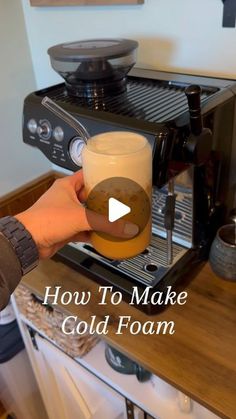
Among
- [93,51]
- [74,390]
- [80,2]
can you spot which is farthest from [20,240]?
[80,2]

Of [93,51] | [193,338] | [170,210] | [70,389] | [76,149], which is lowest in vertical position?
[70,389]

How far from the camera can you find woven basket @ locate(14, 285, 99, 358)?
0.81 m

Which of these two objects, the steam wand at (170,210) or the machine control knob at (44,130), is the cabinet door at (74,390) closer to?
the steam wand at (170,210)

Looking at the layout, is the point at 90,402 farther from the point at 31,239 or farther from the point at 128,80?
the point at 128,80

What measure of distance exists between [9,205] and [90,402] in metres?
0.64

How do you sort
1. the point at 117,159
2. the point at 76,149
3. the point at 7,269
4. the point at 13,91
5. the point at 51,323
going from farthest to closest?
the point at 13,91, the point at 51,323, the point at 76,149, the point at 7,269, the point at 117,159

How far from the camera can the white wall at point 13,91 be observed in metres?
1.11

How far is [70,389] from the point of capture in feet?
3.01

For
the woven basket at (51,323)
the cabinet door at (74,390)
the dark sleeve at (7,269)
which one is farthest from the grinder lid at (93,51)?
the cabinet door at (74,390)

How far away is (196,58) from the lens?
2.77 ft

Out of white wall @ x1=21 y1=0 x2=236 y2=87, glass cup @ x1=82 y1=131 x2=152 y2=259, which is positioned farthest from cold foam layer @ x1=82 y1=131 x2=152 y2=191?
white wall @ x1=21 y1=0 x2=236 y2=87

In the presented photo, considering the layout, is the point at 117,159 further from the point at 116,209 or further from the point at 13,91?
the point at 13,91

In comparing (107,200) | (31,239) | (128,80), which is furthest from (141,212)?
(128,80)

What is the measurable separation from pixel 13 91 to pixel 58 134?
56cm
